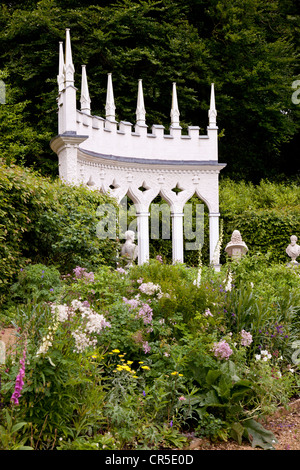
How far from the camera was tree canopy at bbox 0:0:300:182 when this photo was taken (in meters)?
18.7

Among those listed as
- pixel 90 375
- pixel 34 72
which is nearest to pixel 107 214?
pixel 90 375

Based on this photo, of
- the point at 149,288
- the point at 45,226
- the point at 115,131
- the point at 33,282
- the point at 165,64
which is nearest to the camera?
the point at 149,288

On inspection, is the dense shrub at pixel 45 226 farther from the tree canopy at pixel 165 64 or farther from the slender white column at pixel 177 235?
the tree canopy at pixel 165 64

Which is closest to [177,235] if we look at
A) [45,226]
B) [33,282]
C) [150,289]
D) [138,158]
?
[138,158]

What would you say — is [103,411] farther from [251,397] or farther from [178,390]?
[251,397]

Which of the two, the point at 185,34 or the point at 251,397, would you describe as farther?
the point at 185,34

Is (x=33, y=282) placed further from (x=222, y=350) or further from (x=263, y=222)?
(x=263, y=222)

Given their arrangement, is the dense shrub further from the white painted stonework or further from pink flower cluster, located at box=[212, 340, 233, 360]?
pink flower cluster, located at box=[212, 340, 233, 360]

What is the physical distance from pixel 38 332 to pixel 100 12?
1786 centimetres

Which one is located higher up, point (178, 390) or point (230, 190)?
point (230, 190)

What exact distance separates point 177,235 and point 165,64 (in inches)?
327

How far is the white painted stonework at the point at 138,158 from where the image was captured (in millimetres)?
12172

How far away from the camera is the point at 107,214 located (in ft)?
31.9

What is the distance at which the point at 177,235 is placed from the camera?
1534cm
